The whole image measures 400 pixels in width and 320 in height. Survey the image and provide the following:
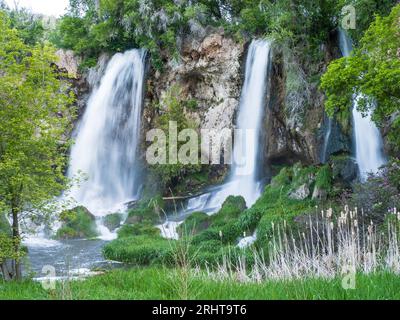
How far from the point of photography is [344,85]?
11.2 m

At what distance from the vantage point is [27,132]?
8.18 metres

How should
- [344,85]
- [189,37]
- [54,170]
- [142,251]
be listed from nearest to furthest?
[54,170] < [344,85] < [142,251] < [189,37]

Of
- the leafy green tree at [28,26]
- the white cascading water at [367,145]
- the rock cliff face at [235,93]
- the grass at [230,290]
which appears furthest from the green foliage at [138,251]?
the leafy green tree at [28,26]

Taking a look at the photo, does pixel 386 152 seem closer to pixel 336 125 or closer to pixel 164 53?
pixel 336 125

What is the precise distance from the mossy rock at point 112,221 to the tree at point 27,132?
11.6m

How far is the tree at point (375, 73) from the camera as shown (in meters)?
10.2

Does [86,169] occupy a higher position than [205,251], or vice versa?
[86,169]

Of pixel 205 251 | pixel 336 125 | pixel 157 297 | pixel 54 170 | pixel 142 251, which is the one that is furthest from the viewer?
pixel 336 125

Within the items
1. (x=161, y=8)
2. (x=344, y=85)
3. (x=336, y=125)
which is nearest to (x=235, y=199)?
(x=336, y=125)

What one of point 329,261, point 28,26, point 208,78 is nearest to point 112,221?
point 208,78

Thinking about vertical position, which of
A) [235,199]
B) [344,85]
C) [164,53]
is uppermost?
[164,53]

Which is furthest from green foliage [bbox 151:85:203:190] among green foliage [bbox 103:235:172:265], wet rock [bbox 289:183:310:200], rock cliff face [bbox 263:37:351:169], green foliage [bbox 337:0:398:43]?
green foliage [bbox 337:0:398:43]

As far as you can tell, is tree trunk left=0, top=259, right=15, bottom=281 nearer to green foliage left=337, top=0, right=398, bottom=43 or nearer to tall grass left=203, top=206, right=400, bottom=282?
tall grass left=203, top=206, right=400, bottom=282
